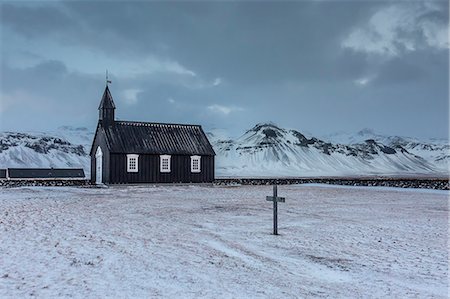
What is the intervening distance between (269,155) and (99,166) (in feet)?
356

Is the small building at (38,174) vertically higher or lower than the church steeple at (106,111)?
lower

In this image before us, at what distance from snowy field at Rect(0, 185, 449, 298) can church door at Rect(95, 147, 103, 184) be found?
2641cm

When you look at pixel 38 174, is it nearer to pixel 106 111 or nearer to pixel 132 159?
pixel 106 111

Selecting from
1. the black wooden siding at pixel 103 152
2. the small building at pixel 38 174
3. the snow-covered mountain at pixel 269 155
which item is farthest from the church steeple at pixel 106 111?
the snow-covered mountain at pixel 269 155

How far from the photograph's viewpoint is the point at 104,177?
4344cm

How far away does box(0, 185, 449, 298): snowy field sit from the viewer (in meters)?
7.94

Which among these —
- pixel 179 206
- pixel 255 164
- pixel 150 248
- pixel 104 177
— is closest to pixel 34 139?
pixel 255 164

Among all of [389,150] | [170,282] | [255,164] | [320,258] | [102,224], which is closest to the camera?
[170,282]

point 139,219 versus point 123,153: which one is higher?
point 123,153

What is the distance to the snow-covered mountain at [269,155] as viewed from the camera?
115 metres

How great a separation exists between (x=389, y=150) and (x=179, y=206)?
185 metres

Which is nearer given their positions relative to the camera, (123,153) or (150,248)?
(150,248)

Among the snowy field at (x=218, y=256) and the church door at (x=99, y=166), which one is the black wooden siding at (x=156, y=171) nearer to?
the church door at (x=99, y=166)

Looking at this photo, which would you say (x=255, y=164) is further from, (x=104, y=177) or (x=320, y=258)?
(x=320, y=258)
